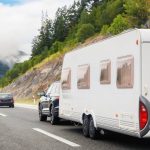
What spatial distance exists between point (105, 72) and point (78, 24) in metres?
115

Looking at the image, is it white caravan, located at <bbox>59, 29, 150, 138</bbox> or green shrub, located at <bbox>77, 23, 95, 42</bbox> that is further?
green shrub, located at <bbox>77, 23, 95, 42</bbox>

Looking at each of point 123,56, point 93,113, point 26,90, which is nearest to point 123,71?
point 123,56

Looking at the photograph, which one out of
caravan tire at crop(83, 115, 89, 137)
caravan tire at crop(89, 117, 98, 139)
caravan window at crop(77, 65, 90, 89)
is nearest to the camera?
caravan tire at crop(89, 117, 98, 139)

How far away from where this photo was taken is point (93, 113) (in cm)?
1582

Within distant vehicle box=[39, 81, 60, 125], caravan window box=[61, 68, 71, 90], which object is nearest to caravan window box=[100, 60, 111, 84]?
caravan window box=[61, 68, 71, 90]

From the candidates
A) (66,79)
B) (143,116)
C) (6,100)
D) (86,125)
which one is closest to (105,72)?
(86,125)

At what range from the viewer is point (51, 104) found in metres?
22.9

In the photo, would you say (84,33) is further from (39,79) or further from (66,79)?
(66,79)

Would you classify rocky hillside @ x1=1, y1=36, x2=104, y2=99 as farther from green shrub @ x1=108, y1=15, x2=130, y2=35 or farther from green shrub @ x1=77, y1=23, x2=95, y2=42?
green shrub @ x1=108, y1=15, x2=130, y2=35

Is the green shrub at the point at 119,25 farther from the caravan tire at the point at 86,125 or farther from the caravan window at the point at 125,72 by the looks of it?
the caravan window at the point at 125,72

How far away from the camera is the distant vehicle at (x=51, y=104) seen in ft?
73.6

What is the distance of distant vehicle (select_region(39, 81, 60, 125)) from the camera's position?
22420mm

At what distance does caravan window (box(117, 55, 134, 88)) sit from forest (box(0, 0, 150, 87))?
5373 cm

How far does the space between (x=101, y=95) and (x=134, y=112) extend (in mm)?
2428
